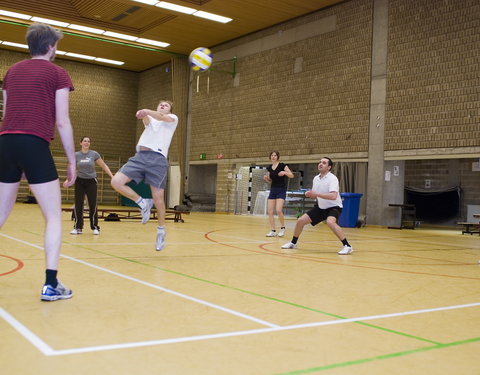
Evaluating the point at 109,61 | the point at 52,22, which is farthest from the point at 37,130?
the point at 109,61

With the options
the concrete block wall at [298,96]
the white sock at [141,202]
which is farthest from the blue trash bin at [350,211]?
the white sock at [141,202]

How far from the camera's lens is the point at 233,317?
354 cm

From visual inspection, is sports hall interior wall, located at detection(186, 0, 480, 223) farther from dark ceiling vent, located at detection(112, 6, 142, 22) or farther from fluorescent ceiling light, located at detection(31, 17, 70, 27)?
fluorescent ceiling light, located at detection(31, 17, 70, 27)

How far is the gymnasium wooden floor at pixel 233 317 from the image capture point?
2619 millimetres

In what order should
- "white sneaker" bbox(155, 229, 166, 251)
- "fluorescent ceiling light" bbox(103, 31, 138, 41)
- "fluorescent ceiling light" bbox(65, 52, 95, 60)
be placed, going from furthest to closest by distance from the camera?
"fluorescent ceiling light" bbox(65, 52, 95, 60), "fluorescent ceiling light" bbox(103, 31, 138, 41), "white sneaker" bbox(155, 229, 166, 251)

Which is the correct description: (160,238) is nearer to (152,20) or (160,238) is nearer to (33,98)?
(33,98)

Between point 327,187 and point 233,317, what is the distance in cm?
458

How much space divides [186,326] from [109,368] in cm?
85

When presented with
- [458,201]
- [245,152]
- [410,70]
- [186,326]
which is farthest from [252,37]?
[186,326]

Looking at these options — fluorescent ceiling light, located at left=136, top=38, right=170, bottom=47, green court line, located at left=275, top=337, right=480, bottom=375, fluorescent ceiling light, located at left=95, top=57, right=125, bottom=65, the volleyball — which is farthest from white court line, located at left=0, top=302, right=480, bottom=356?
fluorescent ceiling light, located at left=95, top=57, right=125, bottom=65

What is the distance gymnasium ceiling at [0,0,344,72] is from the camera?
18891mm

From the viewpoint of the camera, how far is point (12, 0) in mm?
19531

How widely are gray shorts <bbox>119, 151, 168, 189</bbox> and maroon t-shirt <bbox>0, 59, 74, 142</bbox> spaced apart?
279cm

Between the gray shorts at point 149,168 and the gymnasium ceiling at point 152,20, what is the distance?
13065 mm
